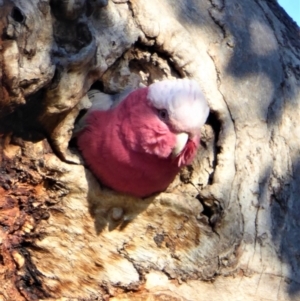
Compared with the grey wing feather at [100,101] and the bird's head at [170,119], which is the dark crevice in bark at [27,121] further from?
the bird's head at [170,119]

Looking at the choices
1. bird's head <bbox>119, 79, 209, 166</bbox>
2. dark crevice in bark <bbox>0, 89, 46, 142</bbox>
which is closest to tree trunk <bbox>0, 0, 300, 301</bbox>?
dark crevice in bark <bbox>0, 89, 46, 142</bbox>

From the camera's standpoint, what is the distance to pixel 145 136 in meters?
2.98

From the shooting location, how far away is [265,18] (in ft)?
11.2

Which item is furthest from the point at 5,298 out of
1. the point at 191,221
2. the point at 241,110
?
the point at 241,110

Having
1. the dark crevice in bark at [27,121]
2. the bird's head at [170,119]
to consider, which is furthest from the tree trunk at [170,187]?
the bird's head at [170,119]

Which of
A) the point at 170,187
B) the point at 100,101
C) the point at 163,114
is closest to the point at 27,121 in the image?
the point at 100,101

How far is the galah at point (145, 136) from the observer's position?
9.54 feet

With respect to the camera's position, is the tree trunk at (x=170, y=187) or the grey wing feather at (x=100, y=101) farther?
the grey wing feather at (x=100, y=101)

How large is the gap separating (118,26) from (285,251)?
1301mm

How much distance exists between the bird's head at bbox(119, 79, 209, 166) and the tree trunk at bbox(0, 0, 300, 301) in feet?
0.55

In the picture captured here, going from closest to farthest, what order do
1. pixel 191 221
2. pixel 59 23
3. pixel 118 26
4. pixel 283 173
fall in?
pixel 59 23 < pixel 118 26 < pixel 191 221 < pixel 283 173

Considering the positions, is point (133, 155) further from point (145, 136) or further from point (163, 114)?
point (163, 114)

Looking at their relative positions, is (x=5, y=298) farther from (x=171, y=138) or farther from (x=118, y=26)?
(x=118, y=26)

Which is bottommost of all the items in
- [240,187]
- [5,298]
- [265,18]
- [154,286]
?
[5,298]
